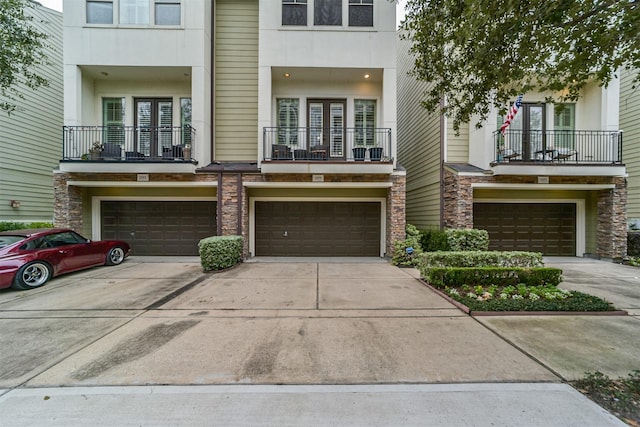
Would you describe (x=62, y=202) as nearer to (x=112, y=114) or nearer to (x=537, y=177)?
(x=112, y=114)

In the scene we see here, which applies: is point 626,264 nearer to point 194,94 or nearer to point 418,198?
point 418,198

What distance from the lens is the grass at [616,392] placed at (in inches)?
94.4

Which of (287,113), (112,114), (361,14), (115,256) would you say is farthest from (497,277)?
(112,114)

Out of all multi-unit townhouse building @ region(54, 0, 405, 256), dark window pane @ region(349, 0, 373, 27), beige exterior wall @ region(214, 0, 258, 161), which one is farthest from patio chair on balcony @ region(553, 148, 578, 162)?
beige exterior wall @ region(214, 0, 258, 161)

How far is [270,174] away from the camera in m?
9.23

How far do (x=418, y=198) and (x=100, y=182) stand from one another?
12.6 m

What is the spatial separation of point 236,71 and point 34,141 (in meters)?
10.0

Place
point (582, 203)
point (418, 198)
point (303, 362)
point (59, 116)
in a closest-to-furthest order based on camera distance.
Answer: point (303, 362)
point (582, 203)
point (418, 198)
point (59, 116)

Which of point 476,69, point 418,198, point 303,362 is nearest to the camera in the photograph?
point 303,362

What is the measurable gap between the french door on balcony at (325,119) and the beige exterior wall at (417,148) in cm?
309

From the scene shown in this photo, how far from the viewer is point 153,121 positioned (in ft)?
33.1

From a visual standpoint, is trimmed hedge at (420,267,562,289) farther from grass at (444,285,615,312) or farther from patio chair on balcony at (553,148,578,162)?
patio chair on balcony at (553,148,578,162)

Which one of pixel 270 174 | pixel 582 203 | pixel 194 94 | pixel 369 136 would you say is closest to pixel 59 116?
pixel 194 94

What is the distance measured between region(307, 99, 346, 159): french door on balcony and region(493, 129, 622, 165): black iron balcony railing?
220 inches
